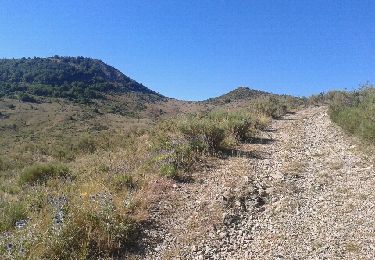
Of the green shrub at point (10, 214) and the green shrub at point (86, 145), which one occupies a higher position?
the green shrub at point (86, 145)

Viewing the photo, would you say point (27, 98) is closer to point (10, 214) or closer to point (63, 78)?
point (63, 78)

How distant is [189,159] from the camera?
1070 cm

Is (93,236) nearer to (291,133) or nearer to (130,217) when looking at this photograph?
(130,217)

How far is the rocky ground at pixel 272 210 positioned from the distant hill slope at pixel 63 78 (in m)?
77.8

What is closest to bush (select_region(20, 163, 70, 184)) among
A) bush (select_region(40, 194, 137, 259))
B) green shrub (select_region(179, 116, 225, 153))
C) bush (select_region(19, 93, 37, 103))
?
green shrub (select_region(179, 116, 225, 153))

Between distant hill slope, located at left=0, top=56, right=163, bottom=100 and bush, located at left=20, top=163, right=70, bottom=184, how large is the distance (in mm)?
73538

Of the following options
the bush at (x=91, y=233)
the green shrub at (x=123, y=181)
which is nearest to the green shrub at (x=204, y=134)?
the green shrub at (x=123, y=181)

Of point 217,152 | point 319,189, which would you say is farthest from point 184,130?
point 319,189

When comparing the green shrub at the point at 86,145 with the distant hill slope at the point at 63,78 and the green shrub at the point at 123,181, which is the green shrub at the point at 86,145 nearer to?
the green shrub at the point at 123,181

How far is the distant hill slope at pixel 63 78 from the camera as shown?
88750 mm

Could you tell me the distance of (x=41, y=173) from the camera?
1191cm

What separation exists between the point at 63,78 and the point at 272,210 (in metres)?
107

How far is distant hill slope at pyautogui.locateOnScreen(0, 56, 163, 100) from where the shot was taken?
3494 inches

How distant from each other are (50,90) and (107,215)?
288 feet
